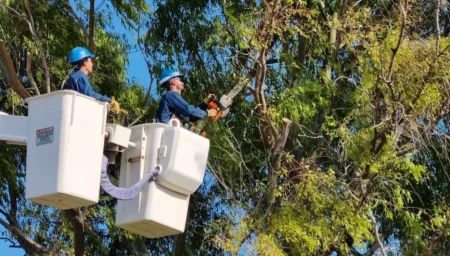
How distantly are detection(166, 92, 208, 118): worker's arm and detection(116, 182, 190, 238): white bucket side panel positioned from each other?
783 mm

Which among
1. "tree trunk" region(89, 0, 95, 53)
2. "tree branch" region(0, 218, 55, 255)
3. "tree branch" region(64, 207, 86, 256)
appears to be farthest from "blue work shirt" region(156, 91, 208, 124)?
"tree branch" region(0, 218, 55, 255)

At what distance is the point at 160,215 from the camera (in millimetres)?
9070

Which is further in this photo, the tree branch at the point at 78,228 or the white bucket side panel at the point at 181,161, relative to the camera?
the tree branch at the point at 78,228

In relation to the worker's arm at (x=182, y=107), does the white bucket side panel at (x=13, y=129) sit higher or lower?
lower

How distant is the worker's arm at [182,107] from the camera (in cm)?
980

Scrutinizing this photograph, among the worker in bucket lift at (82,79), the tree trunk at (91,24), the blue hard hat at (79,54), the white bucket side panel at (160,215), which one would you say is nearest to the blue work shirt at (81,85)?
the worker in bucket lift at (82,79)

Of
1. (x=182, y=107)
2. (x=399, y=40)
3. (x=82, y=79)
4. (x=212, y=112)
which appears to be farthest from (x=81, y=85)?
(x=399, y=40)

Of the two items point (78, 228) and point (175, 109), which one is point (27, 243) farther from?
point (175, 109)

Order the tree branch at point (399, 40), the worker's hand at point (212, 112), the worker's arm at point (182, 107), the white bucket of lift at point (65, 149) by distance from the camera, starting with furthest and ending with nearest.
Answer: the tree branch at point (399, 40)
the worker's hand at point (212, 112)
the worker's arm at point (182, 107)
the white bucket of lift at point (65, 149)

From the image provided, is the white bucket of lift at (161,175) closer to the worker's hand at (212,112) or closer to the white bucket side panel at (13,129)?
the white bucket side panel at (13,129)

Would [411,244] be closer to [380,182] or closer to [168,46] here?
[380,182]

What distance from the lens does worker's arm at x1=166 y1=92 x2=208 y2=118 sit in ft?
32.1

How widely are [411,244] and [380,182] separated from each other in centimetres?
174

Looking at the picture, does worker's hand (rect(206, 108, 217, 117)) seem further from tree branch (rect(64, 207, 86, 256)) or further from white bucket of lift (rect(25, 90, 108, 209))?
tree branch (rect(64, 207, 86, 256))
